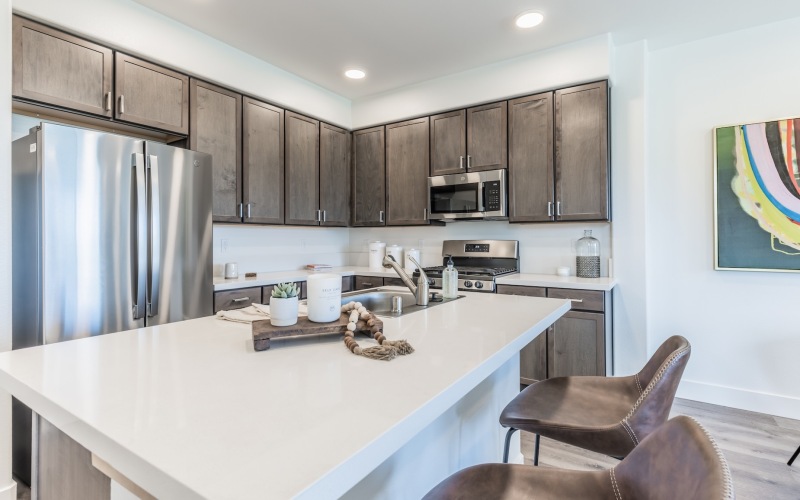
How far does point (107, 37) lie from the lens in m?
2.38

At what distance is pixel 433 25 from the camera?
8.95ft

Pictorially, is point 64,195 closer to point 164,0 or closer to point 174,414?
point 164,0

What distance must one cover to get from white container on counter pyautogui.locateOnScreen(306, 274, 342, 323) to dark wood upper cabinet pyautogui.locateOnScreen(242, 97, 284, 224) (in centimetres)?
223

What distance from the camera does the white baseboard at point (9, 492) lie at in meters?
1.82

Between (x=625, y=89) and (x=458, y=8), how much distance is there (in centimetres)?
146

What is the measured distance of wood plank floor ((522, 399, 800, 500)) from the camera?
→ 192 centimetres

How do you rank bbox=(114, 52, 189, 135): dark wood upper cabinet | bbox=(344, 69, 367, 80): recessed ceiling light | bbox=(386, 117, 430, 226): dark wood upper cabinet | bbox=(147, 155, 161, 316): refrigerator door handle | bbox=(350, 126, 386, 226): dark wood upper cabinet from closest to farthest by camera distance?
bbox=(147, 155, 161, 316): refrigerator door handle
bbox=(114, 52, 189, 135): dark wood upper cabinet
bbox=(344, 69, 367, 80): recessed ceiling light
bbox=(386, 117, 430, 226): dark wood upper cabinet
bbox=(350, 126, 386, 226): dark wood upper cabinet

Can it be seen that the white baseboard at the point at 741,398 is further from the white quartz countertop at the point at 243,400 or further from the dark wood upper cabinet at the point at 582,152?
A: the white quartz countertop at the point at 243,400

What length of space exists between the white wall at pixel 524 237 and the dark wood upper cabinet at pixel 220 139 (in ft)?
5.49

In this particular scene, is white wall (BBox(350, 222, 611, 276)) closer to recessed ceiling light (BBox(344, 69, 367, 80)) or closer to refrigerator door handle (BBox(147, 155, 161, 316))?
recessed ceiling light (BBox(344, 69, 367, 80))

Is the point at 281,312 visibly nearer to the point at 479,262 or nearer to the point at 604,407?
the point at 604,407

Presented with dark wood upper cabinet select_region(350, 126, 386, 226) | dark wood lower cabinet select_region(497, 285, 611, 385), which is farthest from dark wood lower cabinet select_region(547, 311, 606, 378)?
dark wood upper cabinet select_region(350, 126, 386, 226)

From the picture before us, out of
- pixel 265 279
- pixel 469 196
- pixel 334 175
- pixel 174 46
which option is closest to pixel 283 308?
pixel 265 279

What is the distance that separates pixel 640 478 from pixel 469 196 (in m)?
2.77
